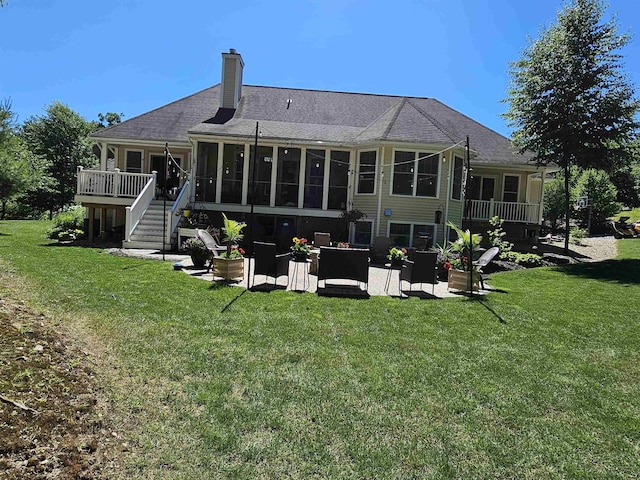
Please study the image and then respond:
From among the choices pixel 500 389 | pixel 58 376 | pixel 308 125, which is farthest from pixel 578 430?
pixel 308 125

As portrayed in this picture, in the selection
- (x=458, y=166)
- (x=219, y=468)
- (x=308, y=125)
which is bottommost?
(x=219, y=468)

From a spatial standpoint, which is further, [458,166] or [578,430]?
[458,166]

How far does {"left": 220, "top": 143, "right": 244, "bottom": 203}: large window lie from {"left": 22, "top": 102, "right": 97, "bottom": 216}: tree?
96.1 feet

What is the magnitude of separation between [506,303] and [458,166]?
851 centimetres

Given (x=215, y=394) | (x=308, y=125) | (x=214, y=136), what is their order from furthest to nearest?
(x=308, y=125) < (x=214, y=136) < (x=215, y=394)

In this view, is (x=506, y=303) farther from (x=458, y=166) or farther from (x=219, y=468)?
(x=458, y=166)

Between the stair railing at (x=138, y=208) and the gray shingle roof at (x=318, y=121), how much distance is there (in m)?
2.49

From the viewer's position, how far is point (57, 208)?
32.4 meters

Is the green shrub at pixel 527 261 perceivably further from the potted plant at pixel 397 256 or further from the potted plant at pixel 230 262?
the potted plant at pixel 230 262

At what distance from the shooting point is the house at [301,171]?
46.1 ft

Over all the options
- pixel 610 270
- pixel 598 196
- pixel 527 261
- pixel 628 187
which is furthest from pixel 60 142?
pixel 628 187

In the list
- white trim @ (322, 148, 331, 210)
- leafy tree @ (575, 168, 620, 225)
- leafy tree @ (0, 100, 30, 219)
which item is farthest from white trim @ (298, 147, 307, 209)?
leafy tree @ (575, 168, 620, 225)

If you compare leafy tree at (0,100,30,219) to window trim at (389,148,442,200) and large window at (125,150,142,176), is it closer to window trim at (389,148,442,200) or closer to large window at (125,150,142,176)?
large window at (125,150,142,176)

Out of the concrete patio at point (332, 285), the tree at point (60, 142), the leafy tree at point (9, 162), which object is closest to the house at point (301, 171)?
the concrete patio at point (332, 285)
